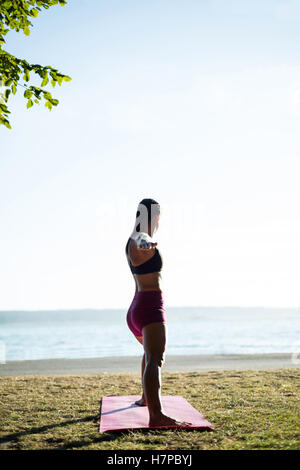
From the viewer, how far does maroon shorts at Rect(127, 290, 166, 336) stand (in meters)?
4.74

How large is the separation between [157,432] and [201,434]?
459 millimetres

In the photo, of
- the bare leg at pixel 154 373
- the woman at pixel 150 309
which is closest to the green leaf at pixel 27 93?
the woman at pixel 150 309

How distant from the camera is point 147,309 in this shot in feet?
15.6

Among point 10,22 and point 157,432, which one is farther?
point 10,22

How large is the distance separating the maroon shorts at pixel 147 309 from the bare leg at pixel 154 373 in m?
0.08

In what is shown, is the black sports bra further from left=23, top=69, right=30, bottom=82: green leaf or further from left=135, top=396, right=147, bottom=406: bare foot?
left=23, top=69, right=30, bottom=82: green leaf

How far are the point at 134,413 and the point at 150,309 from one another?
57.1 inches

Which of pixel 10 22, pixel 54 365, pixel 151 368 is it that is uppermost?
pixel 10 22

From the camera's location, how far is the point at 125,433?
4.37 m

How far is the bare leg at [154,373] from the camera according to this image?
4477mm

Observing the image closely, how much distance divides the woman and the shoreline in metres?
5.63
